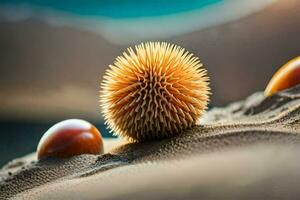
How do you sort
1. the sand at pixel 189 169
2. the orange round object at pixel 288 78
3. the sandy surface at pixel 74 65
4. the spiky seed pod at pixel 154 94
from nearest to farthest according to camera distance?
the sand at pixel 189 169 < the spiky seed pod at pixel 154 94 < the orange round object at pixel 288 78 < the sandy surface at pixel 74 65

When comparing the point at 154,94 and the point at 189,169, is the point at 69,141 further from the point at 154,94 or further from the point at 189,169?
the point at 189,169

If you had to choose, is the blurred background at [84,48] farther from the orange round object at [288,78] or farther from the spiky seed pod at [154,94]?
the spiky seed pod at [154,94]

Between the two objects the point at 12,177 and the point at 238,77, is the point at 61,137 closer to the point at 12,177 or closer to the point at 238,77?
the point at 12,177

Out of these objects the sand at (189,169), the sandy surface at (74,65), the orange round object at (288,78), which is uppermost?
the sandy surface at (74,65)

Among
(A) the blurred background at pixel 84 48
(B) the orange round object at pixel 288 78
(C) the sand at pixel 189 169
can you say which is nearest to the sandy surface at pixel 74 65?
(A) the blurred background at pixel 84 48

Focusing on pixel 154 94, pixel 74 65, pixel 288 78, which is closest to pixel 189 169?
pixel 154 94

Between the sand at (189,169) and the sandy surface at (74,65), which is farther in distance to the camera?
the sandy surface at (74,65)

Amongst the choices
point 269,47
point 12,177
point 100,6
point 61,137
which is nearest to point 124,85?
point 61,137

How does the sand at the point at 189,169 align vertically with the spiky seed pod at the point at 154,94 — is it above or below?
below
